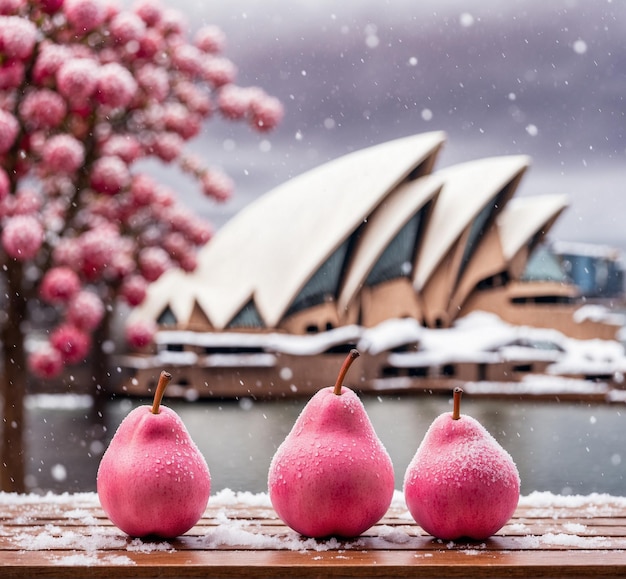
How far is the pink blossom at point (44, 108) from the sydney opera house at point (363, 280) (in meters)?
2.92

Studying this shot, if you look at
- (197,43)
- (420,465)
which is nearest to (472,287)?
(197,43)

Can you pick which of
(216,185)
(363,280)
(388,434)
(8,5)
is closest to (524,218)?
(363,280)

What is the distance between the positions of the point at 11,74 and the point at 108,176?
Result: 0.26 meters

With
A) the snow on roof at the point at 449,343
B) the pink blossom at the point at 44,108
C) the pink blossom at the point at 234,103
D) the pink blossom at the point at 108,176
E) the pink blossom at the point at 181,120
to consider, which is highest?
the pink blossom at the point at 234,103

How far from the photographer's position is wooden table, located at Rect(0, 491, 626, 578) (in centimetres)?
53

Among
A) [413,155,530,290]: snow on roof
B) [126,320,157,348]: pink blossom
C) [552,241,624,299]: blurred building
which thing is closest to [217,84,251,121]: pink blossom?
[126,320,157,348]: pink blossom

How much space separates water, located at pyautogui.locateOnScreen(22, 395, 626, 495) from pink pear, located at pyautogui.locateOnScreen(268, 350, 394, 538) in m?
2.22

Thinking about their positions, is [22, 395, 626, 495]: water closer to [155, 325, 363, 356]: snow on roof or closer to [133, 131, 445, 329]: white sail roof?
[155, 325, 363, 356]: snow on roof

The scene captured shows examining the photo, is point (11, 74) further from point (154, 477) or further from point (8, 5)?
point (154, 477)

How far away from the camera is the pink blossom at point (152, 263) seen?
1.74m

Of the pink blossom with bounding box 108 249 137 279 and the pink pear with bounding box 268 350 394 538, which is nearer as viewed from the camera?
the pink pear with bounding box 268 350 394 538

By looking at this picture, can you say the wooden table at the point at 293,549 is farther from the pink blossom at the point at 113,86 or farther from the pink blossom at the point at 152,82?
the pink blossom at the point at 152,82

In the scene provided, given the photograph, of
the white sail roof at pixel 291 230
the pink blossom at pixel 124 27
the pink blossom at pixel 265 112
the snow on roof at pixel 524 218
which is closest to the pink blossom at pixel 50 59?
the pink blossom at pixel 124 27

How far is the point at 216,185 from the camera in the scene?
1.89m
